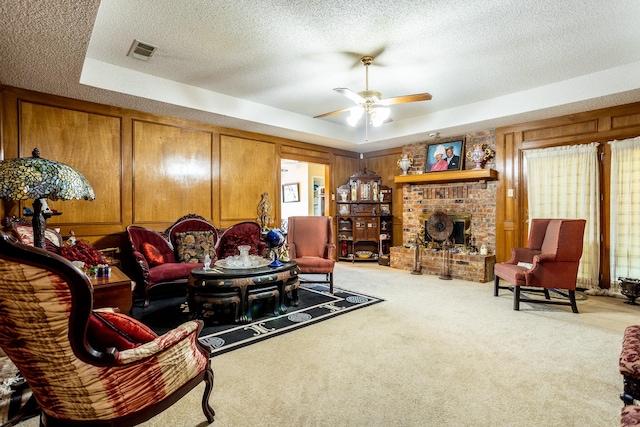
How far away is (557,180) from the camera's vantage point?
4.84 m

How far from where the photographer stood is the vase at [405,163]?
6.64m

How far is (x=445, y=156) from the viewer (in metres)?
6.17

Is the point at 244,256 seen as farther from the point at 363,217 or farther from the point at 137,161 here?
the point at 363,217

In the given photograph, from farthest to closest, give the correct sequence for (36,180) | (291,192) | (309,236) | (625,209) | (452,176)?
(291,192) → (452,176) → (309,236) → (625,209) → (36,180)

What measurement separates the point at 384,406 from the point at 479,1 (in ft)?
10.0

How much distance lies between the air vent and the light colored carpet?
3.10 m

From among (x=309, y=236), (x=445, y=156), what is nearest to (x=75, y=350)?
(x=309, y=236)

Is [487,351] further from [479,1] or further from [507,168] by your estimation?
[507,168]

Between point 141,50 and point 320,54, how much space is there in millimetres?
1864

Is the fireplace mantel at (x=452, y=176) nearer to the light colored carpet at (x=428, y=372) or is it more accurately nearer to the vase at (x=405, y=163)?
the vase at (x=405, y=163)

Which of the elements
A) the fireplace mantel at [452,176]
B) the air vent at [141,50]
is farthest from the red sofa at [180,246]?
the fireplace mantel at [452,176]

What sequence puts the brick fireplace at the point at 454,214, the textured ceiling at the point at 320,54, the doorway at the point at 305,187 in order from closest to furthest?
the textured ceiling at the point at 320,54, the brick fireplace at the point at 454,214, the doorway at the point at 305,187

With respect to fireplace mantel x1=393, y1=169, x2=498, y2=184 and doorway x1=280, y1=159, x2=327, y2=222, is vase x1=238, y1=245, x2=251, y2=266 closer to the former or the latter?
fireplace mantel x1=393, y1=169, x2=498, y2=184

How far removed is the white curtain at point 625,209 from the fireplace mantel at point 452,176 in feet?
5.05
